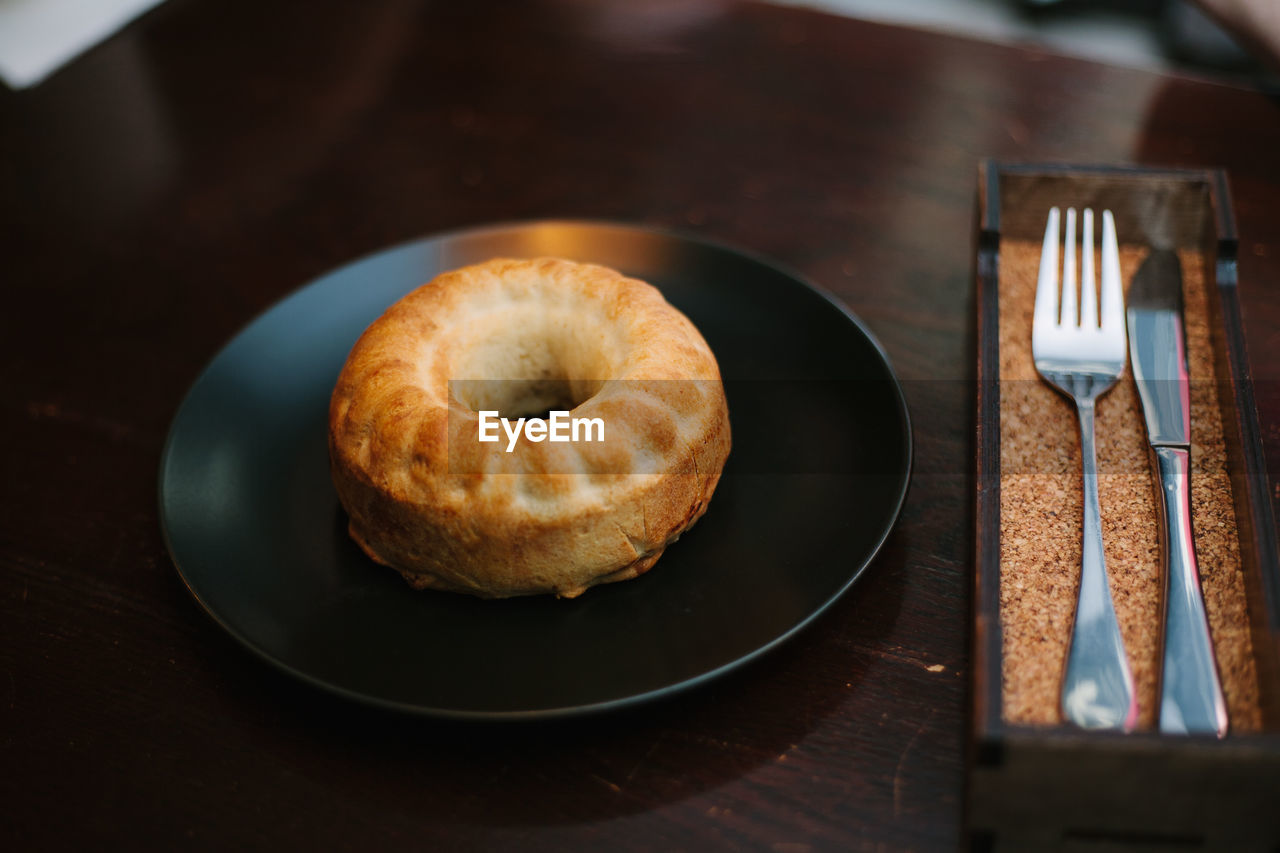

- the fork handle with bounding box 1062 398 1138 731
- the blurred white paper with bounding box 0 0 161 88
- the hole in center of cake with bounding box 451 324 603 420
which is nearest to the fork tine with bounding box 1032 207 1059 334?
the fork handle with bounding box 1062 398 1138 731

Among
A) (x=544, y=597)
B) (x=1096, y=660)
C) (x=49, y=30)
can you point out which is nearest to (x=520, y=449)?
(x=544, y=597)

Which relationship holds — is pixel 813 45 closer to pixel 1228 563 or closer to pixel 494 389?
pixel 494 389

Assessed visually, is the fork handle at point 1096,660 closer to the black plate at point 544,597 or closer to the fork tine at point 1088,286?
the black plate at point 544,597

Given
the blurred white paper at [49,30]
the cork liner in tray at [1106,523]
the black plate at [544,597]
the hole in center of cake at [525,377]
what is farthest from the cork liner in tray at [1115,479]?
the blurred white paper at [49,30]

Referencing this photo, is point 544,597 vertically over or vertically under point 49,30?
under

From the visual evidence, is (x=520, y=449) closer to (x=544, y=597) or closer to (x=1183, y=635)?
(x=544, y=597)

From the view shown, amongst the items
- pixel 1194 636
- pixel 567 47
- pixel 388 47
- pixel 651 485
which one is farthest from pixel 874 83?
pixel 1194 636

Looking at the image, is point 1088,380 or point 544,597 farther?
point 1088,380
